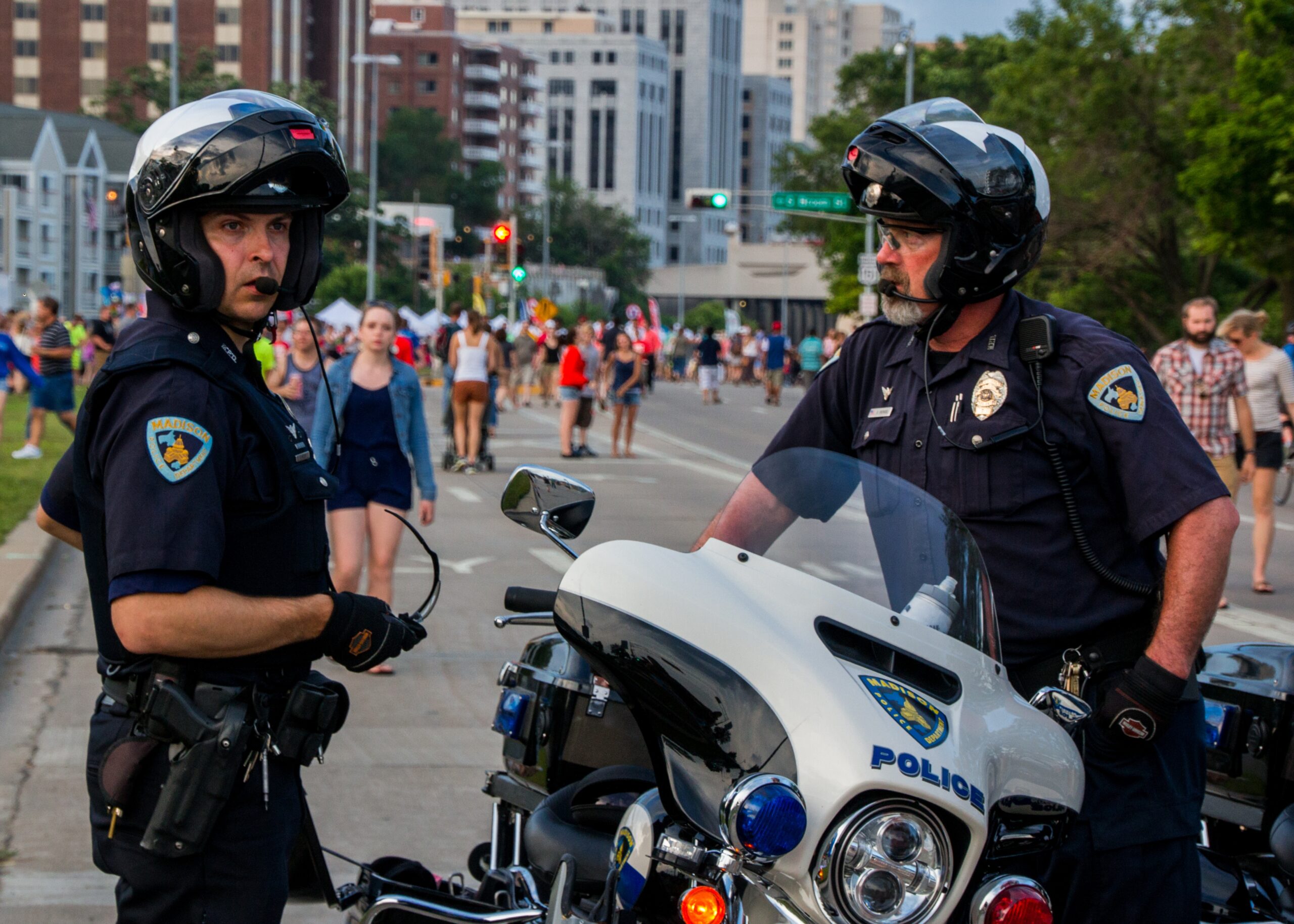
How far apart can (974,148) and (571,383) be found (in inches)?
676

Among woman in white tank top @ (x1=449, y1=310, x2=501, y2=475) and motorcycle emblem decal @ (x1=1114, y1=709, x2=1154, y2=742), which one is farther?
woman in white tank top @ (x1=449, y1=310, x2=501, y2=475)

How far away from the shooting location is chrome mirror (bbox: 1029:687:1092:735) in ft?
7.93

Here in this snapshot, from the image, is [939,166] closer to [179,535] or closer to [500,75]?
[179,535]

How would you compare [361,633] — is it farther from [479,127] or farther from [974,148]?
[479,127]

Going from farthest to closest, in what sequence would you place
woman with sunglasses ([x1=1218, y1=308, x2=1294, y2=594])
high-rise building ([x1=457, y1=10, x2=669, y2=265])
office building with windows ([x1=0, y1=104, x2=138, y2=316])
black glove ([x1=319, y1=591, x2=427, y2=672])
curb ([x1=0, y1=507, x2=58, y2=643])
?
high-rise building ([x1=457, y1=10, x2=669, y2=265]) < office building with windows ([x1=0, y1=104, x2=138, y2=316]) < woman with sunglasses ([x1=1218, y1=308, x2=1294, y2=594]) < curb ([x1=0, y1=507, x2=58, y2=643]) < black glove ([x1=319, y1=591, x2=427, y2=672])

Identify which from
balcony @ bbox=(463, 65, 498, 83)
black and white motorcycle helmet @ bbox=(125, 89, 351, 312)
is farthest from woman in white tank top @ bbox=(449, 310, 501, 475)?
balcony @ bbox=(463, 65, 498, 83)

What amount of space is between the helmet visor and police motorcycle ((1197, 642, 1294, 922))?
1334mm

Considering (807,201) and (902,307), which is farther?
(807,201)

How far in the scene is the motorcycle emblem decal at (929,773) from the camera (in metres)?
2.06

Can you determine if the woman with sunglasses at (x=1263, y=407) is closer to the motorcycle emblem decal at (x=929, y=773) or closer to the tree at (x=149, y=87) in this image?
the motorcycle emblem decal at (x=929, y=773)

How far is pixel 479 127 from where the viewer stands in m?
141

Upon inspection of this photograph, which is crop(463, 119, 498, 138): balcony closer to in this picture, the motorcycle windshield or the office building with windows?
the office building with windows

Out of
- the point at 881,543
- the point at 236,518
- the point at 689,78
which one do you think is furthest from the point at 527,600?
the point at 689,78

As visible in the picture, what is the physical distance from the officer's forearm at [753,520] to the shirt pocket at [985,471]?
414 millimetres
